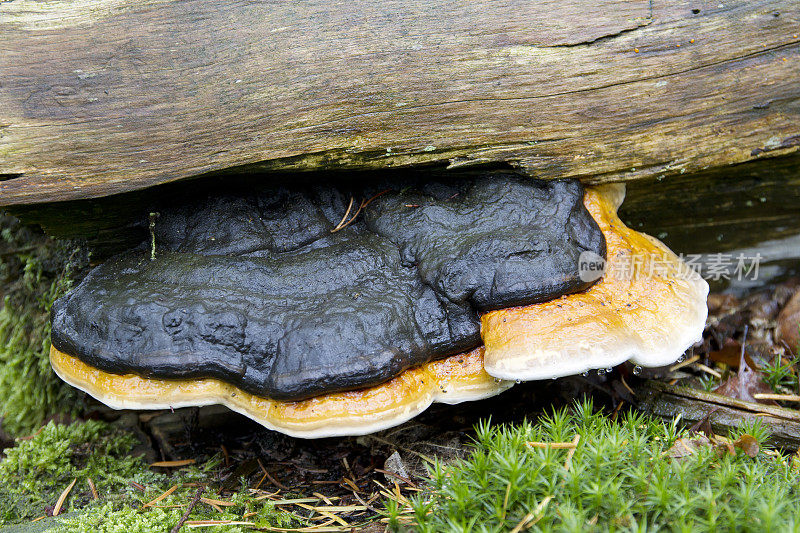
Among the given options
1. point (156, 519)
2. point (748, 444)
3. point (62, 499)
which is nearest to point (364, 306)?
point (156, 519)

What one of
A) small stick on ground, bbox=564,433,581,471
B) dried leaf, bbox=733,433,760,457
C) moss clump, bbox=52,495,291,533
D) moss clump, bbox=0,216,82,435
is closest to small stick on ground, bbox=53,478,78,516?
moss clump, bbox=52,495,291,533

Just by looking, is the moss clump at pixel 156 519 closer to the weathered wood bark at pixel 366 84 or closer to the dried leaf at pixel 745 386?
the weathered wood bark at pixel 366 84

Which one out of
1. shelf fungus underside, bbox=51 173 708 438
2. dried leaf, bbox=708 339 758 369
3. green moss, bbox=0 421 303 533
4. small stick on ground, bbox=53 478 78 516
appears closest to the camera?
shelf fungus underside, bbox=51 173 708 438

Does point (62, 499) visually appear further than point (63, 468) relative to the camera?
No

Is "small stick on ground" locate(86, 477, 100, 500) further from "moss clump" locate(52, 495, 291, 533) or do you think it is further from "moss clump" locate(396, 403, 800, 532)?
"moss clump" locate(396, 403, 800, 532)

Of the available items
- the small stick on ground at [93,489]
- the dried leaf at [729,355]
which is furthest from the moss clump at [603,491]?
the small stick on ground at [93,489]

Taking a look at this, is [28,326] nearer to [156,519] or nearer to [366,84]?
[156,519]
